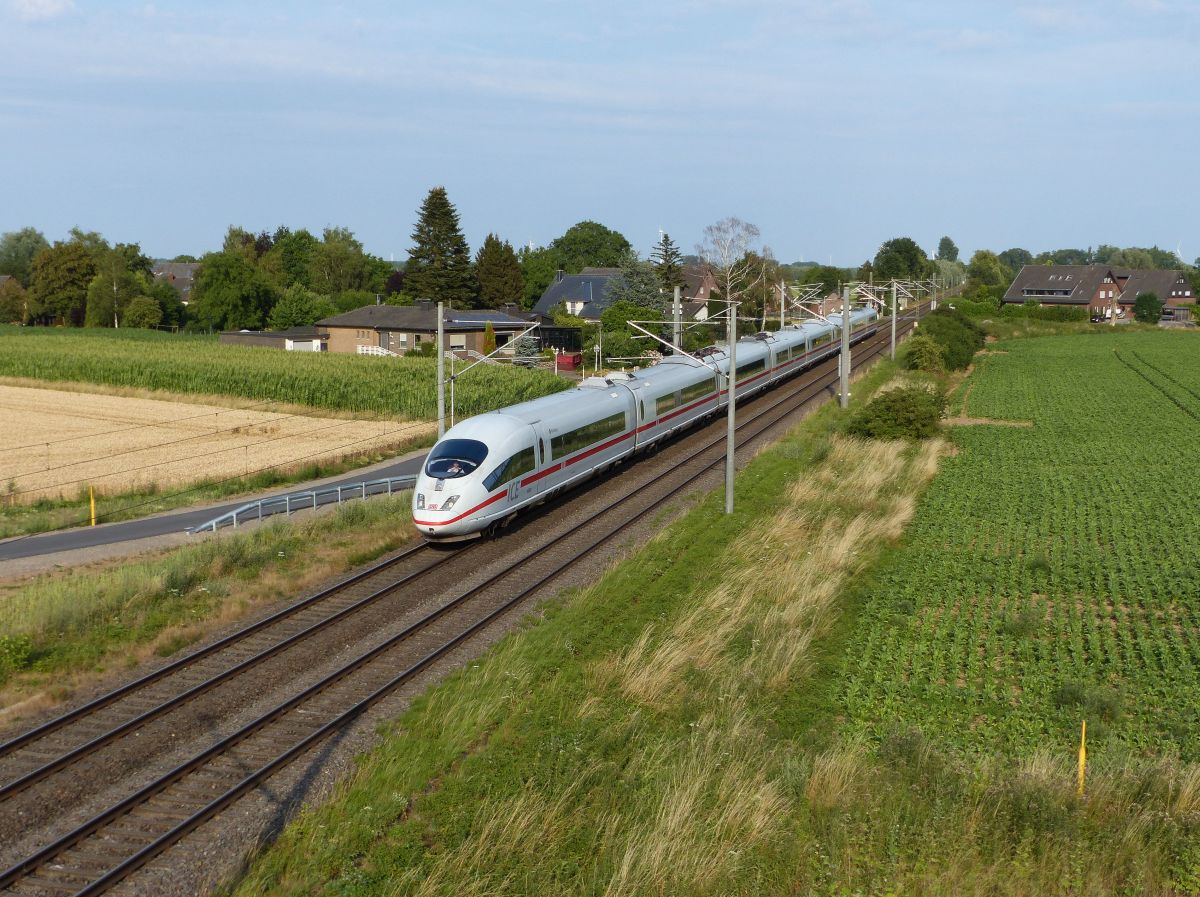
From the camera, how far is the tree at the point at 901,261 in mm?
172750

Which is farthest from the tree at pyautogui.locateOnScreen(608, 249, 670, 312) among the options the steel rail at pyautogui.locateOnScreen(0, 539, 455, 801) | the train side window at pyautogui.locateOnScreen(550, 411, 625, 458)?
the steel rail at pyautogui.locateOnScreen(0, 539, 455, 801)

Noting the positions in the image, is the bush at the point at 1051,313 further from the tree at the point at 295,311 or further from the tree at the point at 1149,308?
the tree at the point at 295,311

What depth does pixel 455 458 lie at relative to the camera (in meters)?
26.7

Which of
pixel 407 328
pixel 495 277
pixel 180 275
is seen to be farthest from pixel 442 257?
pixel 180 275

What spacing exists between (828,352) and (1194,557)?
156 ft

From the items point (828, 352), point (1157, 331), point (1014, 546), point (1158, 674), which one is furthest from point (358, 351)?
point (1157, 331)

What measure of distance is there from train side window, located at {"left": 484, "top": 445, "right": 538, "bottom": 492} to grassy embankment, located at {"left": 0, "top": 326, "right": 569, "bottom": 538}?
15165mm

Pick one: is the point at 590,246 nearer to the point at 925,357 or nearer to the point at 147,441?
the point at 925,357

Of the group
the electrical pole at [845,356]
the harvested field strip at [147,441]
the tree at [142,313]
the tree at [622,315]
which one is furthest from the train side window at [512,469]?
the tree at [142,313]

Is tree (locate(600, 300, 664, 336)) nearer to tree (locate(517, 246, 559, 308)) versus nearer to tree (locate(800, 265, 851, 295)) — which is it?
tree (locate(517, 246, 559, 308))

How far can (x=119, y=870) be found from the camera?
490 inches

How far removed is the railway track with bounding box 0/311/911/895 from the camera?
13.0 metres

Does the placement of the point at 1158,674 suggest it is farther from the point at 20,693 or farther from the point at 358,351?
the point at 358,351

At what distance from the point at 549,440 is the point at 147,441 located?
30.0 m
